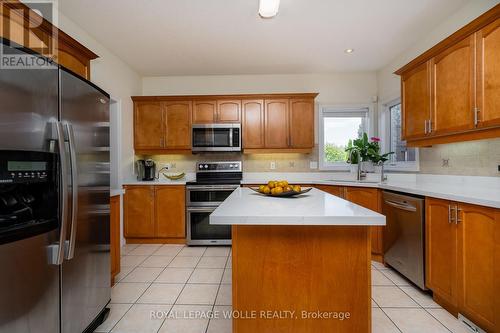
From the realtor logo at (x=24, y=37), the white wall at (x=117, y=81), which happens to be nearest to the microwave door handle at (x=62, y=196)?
the realtor logo at (x=24, y=37)

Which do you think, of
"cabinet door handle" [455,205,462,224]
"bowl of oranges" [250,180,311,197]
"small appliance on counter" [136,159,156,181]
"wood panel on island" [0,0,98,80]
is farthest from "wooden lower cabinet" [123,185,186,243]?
"cabinet door handle" [455,205,462,224]

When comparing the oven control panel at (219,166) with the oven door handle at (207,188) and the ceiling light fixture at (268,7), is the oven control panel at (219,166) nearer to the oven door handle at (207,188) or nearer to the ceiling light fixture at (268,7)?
the oven door handle at (207,188)

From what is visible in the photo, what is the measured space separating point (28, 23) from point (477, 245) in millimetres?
3128

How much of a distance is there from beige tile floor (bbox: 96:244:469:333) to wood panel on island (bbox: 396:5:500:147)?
1.41 m

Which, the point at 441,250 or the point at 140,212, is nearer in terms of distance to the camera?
the point at 441,250

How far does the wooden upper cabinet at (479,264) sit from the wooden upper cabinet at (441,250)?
0.20 ft

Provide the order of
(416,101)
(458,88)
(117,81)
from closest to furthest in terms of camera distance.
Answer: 1. (458,88)
2. (416,101)
3. (117,81)

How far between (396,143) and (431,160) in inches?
32.7

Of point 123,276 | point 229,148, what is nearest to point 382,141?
point 229,148

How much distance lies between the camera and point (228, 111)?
12.3ft

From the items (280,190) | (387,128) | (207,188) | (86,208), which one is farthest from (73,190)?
(387,128)

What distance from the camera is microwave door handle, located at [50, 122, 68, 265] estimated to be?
4.03 feet

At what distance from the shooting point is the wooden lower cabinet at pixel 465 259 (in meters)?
1.45

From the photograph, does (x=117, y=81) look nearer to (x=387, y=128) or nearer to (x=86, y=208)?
(x=86, y=208)
